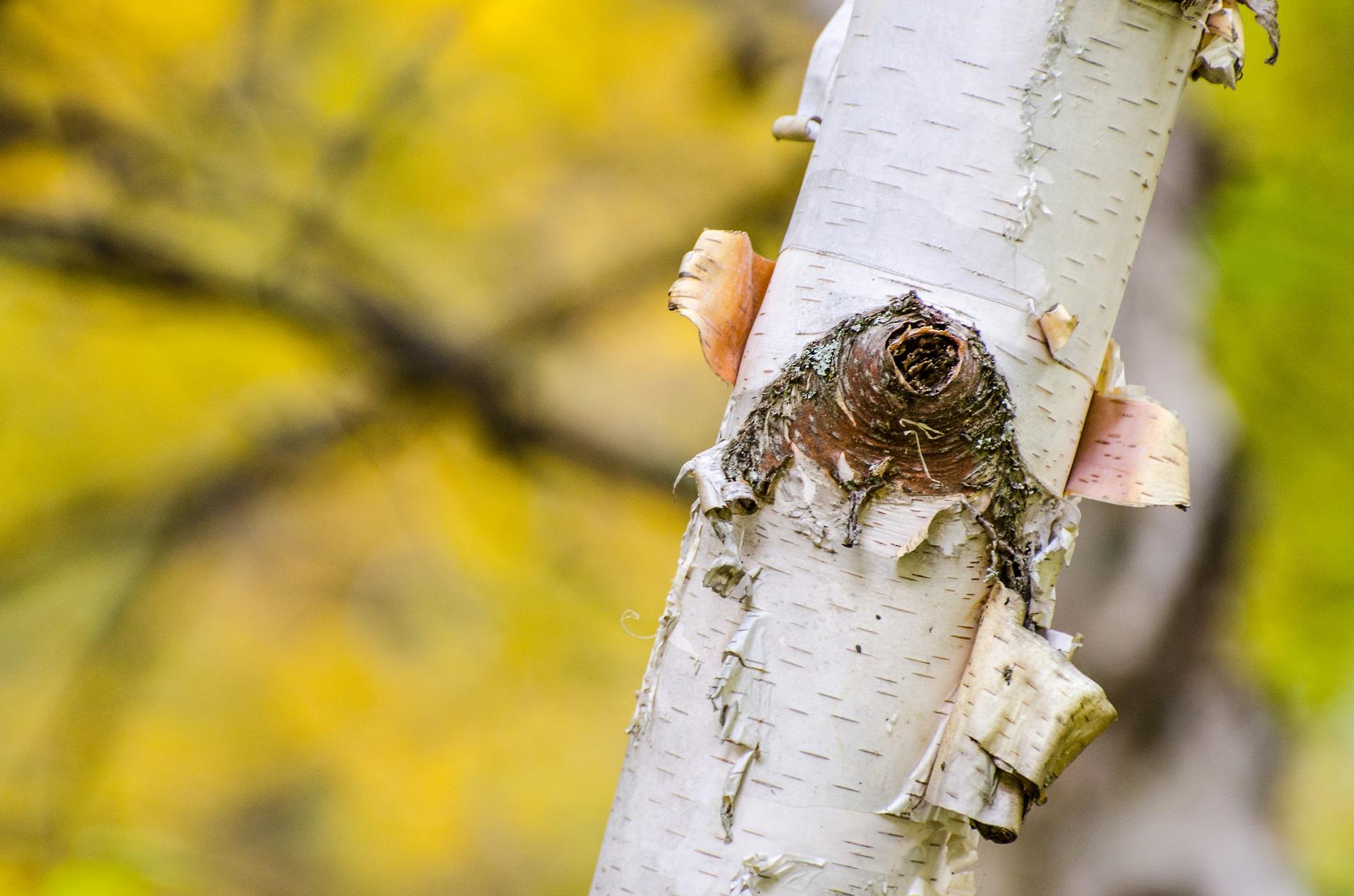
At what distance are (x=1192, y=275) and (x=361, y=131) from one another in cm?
128

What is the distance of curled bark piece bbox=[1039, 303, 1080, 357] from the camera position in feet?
1.10

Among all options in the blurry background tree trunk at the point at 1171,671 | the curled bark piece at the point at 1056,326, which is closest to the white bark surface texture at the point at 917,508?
the curled bark piece at the point at 1056,326

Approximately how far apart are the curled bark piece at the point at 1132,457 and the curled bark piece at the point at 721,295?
0.14m

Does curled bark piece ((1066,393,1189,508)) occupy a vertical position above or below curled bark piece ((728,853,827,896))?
above

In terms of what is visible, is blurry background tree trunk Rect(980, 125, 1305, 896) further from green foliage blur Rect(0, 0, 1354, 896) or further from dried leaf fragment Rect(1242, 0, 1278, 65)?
dried leaf fragment Rect(1242, 0, 1278, 65)

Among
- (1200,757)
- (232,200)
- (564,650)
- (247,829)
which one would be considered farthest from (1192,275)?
(247,829)

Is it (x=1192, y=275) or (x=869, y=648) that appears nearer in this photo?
(x=869, y=648)

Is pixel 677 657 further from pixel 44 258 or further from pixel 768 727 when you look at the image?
pixel 44 258

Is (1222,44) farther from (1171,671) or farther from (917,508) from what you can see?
(1171,671)

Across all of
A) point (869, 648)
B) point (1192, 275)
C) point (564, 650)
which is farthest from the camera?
point (564, 650)

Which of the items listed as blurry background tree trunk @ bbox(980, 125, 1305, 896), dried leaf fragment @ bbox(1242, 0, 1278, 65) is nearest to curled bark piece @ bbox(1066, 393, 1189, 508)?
dried leaf fragment @ bbox(1242, 0, 1278, 65)

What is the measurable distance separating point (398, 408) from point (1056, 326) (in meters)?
1.39

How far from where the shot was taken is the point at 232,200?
150 centimetres

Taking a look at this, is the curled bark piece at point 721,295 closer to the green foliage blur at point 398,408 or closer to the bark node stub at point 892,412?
the bark node stub at point 892,412
